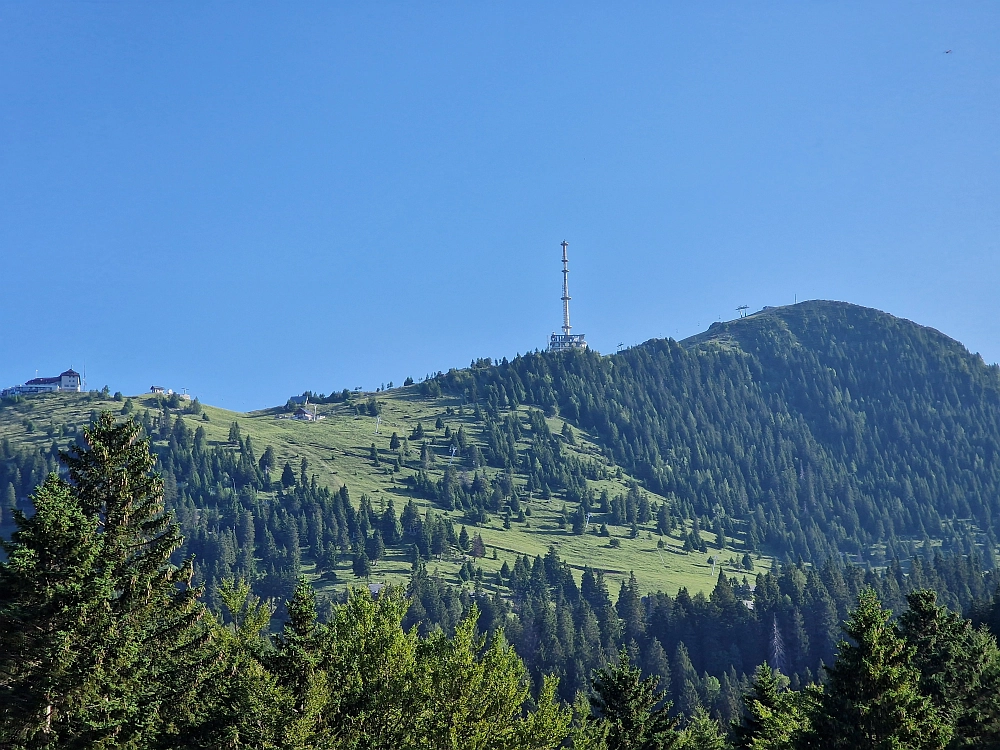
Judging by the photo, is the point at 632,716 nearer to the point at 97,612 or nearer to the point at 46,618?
the point at 97,612

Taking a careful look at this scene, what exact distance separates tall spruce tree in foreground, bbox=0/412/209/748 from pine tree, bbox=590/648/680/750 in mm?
30686

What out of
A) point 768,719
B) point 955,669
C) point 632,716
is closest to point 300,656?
point 632,716

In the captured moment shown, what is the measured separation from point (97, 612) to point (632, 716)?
37872 mm

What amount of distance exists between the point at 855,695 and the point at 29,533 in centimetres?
3261

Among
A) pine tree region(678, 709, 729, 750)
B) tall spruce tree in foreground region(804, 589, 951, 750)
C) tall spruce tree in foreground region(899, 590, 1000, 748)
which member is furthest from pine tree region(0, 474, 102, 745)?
pine tree region(678, 709, 729, 750)

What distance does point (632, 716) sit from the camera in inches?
2744

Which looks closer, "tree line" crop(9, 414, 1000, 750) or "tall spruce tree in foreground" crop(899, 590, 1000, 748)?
"tree line" crop(9, 414, 1000, 750)

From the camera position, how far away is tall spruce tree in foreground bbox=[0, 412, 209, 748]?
39.8m

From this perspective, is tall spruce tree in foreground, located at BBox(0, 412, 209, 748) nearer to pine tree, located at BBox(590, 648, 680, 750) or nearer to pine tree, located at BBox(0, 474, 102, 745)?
pine tree, located at BBox(0, 474, 102, 745)

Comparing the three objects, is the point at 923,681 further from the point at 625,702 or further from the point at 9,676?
the point at 9,676

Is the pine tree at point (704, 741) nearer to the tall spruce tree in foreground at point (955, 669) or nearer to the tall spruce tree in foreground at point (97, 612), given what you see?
the tall spruce tree in foreground at point (955, 669)

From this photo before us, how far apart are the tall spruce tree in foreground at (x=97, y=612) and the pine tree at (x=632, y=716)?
30.7 meters

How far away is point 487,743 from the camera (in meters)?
53.0

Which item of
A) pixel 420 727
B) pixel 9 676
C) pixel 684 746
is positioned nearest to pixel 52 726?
pixel 9 676
